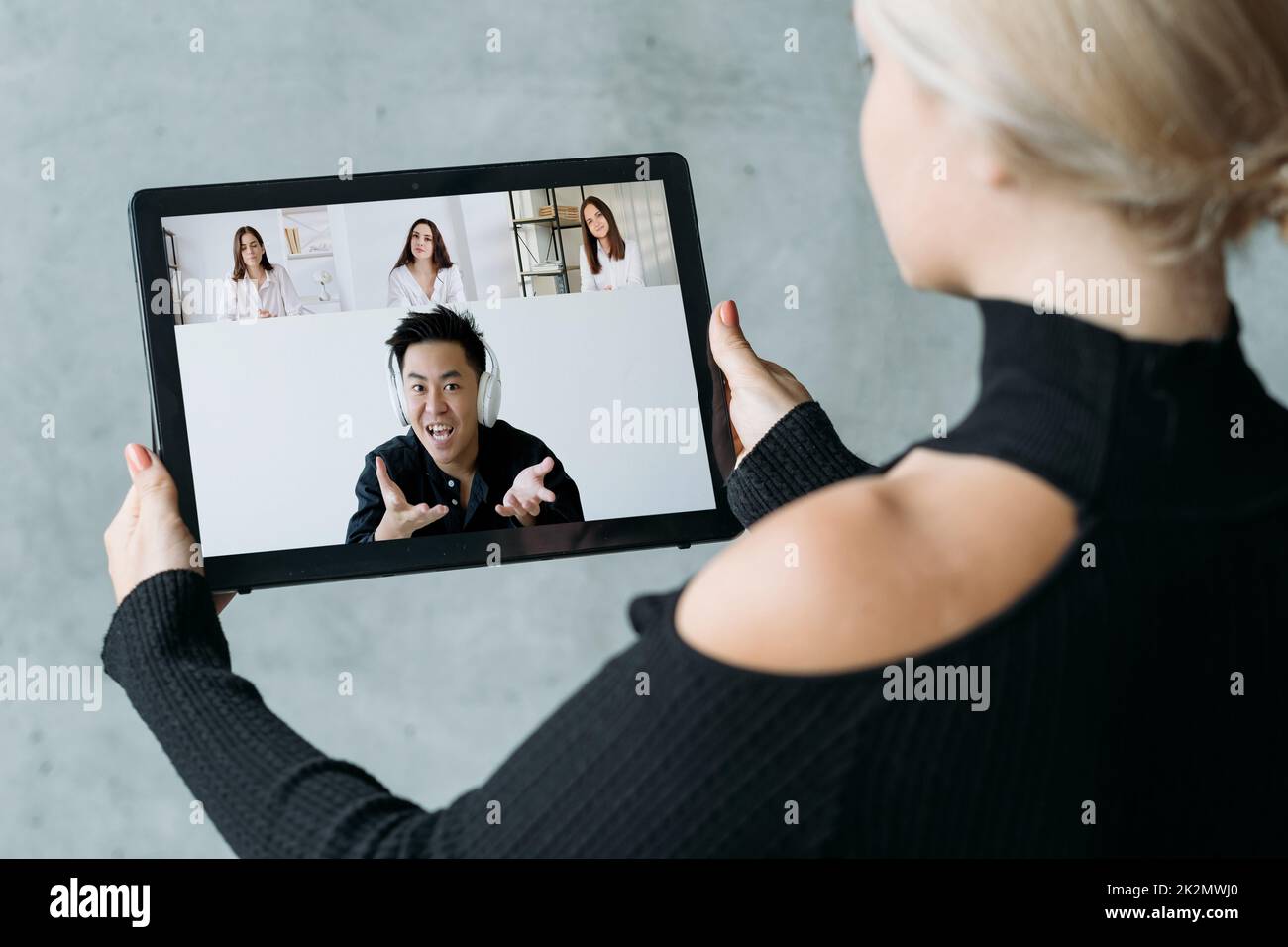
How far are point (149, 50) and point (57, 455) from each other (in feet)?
2.31

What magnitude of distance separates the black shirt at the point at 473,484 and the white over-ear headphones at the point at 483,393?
0.03ft

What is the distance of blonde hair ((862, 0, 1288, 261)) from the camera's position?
43 cm

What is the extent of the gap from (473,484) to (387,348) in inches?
5.1

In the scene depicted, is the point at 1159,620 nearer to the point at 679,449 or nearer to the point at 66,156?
the point at 679,449

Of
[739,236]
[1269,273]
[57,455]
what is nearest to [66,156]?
[57,455]

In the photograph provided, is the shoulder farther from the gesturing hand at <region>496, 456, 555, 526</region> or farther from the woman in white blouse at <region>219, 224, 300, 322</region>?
the woman in white blouse at <region>219, 224, 300, 322</region>

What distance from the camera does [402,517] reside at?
2.92 ft

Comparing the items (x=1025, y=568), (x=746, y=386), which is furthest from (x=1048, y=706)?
(x=746, y=386)

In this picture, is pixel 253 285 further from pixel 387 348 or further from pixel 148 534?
pixel 148 534

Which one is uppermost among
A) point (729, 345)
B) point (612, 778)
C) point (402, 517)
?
point (729, 345)

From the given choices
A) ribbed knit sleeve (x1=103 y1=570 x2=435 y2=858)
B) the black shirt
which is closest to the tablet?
the black shirt

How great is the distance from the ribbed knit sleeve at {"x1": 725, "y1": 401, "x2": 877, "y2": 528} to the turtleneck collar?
1.16 feet

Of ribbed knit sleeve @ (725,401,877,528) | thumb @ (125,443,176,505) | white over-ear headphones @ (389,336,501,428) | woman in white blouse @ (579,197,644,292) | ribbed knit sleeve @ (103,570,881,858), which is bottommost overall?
ribbed knit sleeve @ (103,570,881,858)

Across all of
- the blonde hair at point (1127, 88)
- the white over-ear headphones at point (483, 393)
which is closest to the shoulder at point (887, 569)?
the blonde hair at point (1127, 88)
